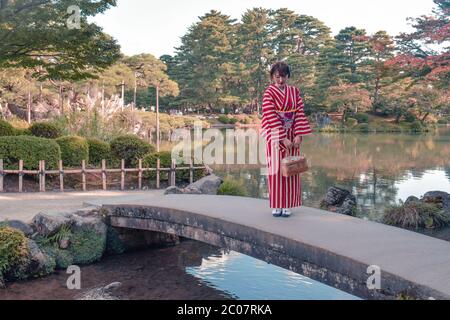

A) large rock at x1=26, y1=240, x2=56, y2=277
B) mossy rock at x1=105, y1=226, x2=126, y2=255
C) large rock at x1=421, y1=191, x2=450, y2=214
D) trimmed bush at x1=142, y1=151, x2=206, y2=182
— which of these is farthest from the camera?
trimmed bush at x1=142, y1=151, x2=206, y2=182

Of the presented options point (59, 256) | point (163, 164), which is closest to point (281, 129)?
point (59, 256)

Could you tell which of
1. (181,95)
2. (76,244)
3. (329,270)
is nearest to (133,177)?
(76,244)

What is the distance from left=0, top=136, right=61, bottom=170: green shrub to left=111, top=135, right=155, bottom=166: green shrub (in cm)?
194

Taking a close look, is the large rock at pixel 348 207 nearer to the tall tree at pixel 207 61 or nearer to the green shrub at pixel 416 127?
the green shrub at pixel 416 127

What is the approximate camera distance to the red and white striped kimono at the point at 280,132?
19.2ft

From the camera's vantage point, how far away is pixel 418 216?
30.0ft

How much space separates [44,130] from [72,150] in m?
1.69

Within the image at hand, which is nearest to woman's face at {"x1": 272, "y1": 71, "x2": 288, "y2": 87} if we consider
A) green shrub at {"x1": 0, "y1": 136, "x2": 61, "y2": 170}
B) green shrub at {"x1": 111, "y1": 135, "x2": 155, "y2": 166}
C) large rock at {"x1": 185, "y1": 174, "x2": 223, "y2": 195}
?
large rock at {"x1": 185, "y1": 174, "x2": 223, "y2": 195}

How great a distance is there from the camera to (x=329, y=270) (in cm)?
455

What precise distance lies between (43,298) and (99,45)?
659cm

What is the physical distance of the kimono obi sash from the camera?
5926 mm

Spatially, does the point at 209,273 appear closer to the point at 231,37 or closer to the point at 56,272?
the point at 56,272

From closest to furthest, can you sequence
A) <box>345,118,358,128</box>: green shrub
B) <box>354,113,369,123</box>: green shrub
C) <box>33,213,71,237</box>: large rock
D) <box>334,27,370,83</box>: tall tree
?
<box>33,213,71,237</box>: large rock
<box>334,27,370,83</box>: tall tree
<box>345,118,358,128</box>: green shrub
<box>354,113,369,123</box>: green shrub

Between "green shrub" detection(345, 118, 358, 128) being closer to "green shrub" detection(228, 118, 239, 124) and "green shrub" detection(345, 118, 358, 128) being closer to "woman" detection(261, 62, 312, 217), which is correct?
"green shrub" detection(228, 118, 239, 124)
